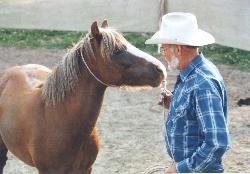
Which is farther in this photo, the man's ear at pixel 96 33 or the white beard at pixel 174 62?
the man's ear at pixel 96 33

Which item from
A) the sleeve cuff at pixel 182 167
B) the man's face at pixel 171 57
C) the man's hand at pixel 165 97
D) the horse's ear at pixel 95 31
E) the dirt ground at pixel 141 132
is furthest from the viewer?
the dirt ground at pixel 141 132

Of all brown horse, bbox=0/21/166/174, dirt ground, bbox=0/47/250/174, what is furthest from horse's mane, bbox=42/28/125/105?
dirt ground, bbox=0/47/250/174

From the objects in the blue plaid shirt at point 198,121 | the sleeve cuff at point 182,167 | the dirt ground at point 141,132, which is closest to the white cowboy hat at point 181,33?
the blue plaid shirt at point 198,121

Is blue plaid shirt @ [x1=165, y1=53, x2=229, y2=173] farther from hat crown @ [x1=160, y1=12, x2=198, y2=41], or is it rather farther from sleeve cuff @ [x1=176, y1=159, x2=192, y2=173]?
hat crown @ [x1=160, y1=12, x2=198, y2=41]

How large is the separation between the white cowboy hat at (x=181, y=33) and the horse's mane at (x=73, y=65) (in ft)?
2.92

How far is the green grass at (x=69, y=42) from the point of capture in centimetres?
997

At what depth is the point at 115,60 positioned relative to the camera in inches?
171

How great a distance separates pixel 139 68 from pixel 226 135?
1414 millimetres

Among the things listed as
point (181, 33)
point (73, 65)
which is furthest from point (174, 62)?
point (73, 65)

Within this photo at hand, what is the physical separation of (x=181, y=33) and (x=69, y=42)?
7.91 meters

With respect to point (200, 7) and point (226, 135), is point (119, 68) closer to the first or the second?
point (226, 135)

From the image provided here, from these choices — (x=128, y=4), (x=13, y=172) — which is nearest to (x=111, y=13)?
(x=128, y=4)

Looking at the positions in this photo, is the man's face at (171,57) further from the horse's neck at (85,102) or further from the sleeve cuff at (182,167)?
the horse's neck at (85,102)

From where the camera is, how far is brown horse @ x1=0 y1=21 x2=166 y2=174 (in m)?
4.36
